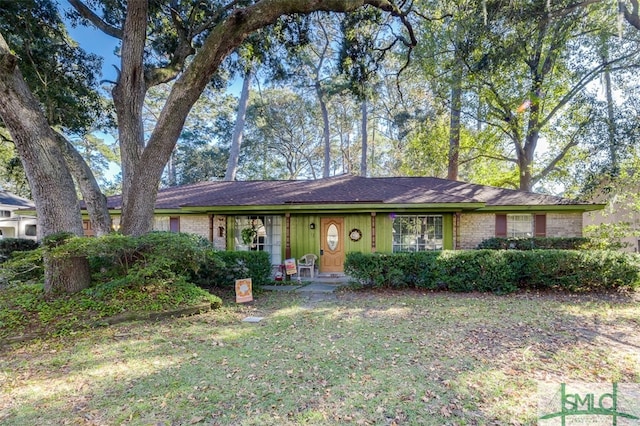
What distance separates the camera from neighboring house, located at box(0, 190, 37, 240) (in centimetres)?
1934

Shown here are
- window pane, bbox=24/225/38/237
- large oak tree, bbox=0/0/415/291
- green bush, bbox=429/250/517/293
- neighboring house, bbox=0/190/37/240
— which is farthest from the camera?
window pane, bbox=24/225/38/237

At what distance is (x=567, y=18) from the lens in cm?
1060

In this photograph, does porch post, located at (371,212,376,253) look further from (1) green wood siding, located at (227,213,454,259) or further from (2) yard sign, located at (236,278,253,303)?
(2) yard sign, located at (236,278,253,303)

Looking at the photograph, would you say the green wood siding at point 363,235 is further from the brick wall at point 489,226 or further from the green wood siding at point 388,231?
the brick wall at point 489,226

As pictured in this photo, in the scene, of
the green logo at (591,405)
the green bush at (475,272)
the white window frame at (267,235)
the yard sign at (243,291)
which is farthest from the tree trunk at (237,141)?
the green logo at (591,405)

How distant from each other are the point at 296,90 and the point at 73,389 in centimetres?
2574

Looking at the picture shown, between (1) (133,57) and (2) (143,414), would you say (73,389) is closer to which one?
(2) (143,414)

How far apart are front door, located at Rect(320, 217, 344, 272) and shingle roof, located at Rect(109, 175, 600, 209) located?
1020 mm

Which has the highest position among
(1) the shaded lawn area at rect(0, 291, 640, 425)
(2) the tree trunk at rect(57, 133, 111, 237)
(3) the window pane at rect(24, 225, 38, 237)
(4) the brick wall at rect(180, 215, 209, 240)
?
(2) the tree trunk at rect(57, 133, 111, 237)

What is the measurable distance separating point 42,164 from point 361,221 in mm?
8704

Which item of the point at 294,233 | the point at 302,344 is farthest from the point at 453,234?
the point at 302,344

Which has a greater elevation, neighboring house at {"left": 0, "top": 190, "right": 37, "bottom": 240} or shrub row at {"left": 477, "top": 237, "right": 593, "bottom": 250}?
neighboring house at {"left": 0, "top": 190, "right": 37, "bottom": 240}

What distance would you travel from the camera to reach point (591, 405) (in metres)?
3.19

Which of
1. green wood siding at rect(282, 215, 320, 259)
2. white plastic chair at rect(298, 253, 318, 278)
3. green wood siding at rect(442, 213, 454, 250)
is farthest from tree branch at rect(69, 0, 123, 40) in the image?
green wood siding at rect(442, 213, 454, 250)
